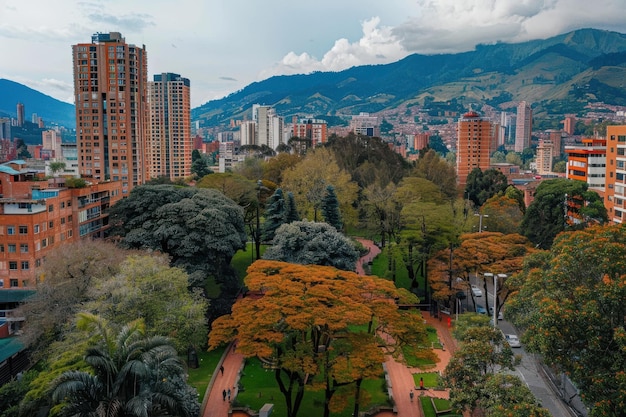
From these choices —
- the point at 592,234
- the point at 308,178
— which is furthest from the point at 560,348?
the point at 308,178

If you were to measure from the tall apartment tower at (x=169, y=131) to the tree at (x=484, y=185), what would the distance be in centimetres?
5007

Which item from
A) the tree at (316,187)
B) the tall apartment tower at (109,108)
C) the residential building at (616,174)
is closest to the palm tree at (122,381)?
the tree at (316,187)

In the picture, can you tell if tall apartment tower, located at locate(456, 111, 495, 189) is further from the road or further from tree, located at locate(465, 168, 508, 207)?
the road

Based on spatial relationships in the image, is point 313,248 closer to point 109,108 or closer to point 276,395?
point 276,395

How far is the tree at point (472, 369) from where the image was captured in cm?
1655

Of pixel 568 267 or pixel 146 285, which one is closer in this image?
pixel 568 267

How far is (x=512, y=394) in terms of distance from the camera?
14.8 meters

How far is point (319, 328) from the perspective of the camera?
20.3m

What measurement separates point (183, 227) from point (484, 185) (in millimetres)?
39650

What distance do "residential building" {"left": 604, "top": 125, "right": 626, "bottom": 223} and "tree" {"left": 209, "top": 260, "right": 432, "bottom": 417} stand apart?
2528 centimetres

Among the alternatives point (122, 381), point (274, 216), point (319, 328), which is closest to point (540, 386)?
point (319, 328)

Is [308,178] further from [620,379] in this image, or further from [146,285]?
[620,379]

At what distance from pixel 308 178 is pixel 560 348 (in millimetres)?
31845

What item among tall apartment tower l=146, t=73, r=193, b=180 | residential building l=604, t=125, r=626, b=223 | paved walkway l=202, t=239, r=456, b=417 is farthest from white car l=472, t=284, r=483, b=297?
tall apartment tower l=146, t=73, r=193, b=180
